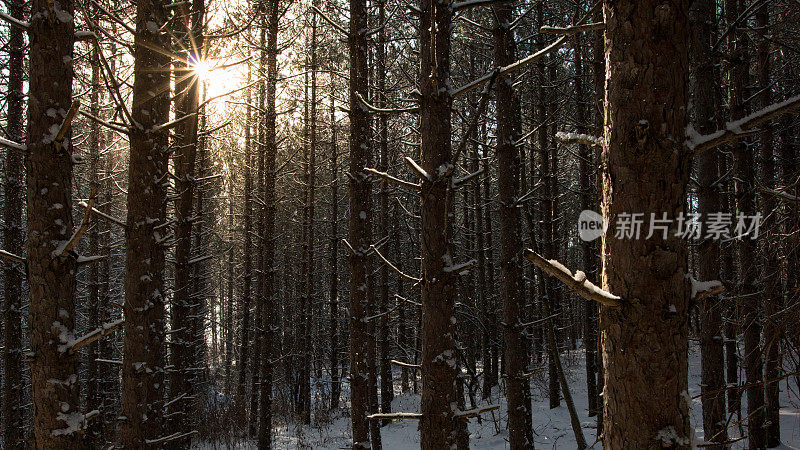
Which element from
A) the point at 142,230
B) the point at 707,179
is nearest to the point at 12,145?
the point at 142,230

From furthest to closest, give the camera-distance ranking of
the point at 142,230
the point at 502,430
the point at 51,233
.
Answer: the point at 502,430 < the point at 142,230 < the point at 51,233

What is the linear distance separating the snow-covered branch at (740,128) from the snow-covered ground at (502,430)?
8.87m

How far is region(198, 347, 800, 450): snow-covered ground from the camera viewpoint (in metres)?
10.3

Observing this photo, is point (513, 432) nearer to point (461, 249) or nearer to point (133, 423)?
point (133, 423)

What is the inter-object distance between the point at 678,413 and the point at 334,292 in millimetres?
13462

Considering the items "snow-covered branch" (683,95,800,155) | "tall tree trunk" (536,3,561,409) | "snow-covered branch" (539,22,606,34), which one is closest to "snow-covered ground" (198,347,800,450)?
"tall tree trunk" (536,3,561,409)

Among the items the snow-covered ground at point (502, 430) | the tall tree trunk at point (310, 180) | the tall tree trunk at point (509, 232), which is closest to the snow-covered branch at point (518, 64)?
the tall tree trunk at point (509, 232)

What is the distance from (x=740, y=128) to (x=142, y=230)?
15.1ft

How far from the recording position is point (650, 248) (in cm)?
194

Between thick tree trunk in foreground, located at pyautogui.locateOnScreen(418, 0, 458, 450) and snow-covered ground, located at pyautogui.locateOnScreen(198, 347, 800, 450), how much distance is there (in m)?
6.95

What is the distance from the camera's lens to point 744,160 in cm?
779

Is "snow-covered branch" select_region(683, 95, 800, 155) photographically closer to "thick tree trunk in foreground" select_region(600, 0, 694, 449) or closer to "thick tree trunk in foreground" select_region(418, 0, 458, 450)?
"thick tree trunk in foreground" select_region(600, 0, 694, 449)

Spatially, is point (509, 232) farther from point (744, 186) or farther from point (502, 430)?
point (502, 430)

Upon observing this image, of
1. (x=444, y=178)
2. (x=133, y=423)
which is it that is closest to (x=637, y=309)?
(x=444, y=178)
